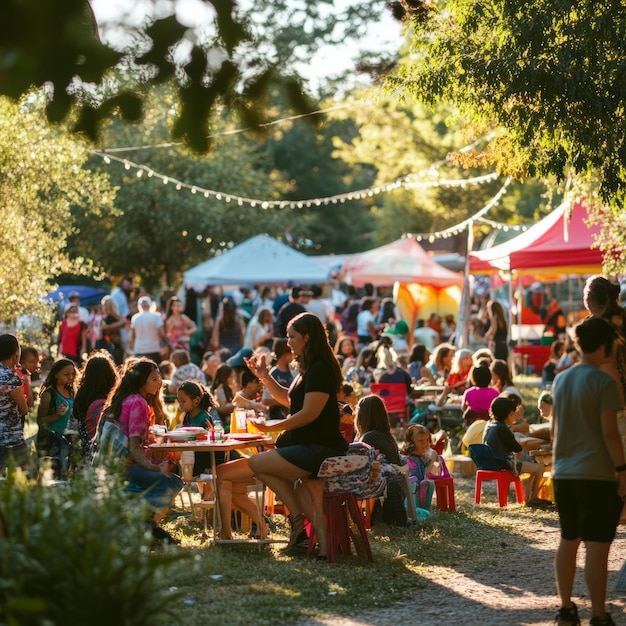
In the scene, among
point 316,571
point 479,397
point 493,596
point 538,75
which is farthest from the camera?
point 479,397

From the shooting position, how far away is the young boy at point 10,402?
29.6ft

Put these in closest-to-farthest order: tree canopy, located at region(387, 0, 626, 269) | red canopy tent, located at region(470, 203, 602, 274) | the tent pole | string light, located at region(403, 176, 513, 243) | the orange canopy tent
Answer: tree canopy, located at region(387, 0, 626, 269) < red canopy tent, located at region(470, 203, 602, 274) < string light, located at region(403, 176, 513, 243) < the tent pole < the orange canopy tent

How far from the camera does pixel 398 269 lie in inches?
990

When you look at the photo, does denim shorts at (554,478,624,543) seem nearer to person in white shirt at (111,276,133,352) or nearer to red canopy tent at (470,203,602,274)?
red canopy tent at (470,203,602,274)

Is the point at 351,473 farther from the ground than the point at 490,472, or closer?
farther from the ground

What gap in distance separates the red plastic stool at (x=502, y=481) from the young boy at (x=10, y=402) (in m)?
4.00

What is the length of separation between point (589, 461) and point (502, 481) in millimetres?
4903

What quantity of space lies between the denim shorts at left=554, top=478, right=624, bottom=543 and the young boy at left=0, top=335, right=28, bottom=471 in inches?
182

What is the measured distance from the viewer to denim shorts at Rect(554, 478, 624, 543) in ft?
19.0

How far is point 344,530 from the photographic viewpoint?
820cm

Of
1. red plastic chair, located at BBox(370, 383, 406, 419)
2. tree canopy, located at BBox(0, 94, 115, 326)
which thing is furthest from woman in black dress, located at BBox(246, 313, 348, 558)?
tree canopy, located at BBox(0, 94, 115, 326)

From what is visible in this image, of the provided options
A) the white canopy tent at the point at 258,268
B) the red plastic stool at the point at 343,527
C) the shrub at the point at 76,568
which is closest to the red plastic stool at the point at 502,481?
the red plastic stool at the point at 343,527

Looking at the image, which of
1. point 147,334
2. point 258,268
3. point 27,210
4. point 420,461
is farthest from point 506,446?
point 258,268

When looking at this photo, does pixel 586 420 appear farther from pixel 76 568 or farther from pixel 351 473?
pixel 76 568
